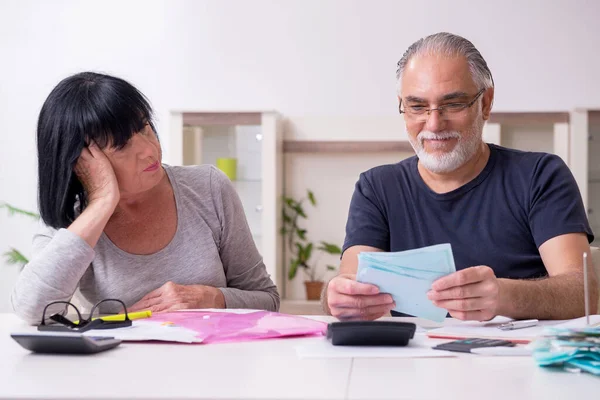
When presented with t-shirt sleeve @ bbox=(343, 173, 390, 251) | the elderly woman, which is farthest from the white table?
t-shirt sleeve @ bbox=(343, 173, 390, 251)

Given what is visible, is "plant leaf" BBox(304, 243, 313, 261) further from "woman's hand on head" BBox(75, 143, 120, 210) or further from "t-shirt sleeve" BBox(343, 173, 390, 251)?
"woman's hand on head" BBox(75, 143, 120, 210)

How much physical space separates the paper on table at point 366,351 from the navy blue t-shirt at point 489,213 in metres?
0.73

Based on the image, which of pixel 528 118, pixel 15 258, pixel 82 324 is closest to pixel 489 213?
pixel 82 324

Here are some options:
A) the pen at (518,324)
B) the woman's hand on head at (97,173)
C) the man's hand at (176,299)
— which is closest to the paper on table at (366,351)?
the pen at (518,324)

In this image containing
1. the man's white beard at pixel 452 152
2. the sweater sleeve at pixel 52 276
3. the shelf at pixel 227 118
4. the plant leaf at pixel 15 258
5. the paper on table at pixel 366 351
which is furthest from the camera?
the plant leaf at pixel 15 258

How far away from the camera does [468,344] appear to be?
1.39m

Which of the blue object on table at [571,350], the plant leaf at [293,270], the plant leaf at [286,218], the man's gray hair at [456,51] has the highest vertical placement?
the man's gray hair at [456,51]

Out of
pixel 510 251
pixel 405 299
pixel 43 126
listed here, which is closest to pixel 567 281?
pixel 510 251

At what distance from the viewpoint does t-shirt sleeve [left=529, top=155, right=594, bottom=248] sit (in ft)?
6.59

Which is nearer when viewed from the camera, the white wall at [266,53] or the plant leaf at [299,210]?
the white wall at [266,53]

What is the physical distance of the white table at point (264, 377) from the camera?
42.2 inches

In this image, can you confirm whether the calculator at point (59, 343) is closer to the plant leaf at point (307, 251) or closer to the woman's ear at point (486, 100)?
the woman's ear at point (486, 100)

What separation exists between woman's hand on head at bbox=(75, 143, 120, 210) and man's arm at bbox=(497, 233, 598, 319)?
0.99 metres

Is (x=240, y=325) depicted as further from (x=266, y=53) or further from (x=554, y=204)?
(x=266, y=53)
